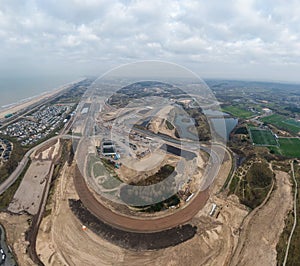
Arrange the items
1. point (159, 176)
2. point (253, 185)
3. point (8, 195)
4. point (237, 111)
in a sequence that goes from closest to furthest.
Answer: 1. point (8, 195)
2. point (253, 185)
3. point (159, 176)
4. point (237, 111)

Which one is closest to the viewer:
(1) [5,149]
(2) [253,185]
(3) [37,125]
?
(2) [253,185]

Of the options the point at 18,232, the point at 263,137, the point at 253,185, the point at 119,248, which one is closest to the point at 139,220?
the point at 119,248

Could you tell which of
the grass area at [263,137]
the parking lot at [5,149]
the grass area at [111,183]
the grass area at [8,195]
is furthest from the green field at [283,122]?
the parking lot at [5,149]

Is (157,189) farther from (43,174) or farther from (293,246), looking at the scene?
(43,174)

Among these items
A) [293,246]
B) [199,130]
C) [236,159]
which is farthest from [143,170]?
[199,130]

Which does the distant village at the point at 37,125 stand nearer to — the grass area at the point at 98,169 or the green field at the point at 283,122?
the grass area at the point at 98,169

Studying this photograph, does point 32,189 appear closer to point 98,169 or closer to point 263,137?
point 98,169

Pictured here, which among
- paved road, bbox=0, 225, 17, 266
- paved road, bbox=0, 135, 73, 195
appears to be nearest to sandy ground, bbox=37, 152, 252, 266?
paved road, bbox=0, 225, 17, 266

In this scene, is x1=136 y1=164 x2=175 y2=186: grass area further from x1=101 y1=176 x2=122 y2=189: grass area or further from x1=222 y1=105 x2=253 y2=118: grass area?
x1=222 y1=105 x2=253 y2=118: grass area
